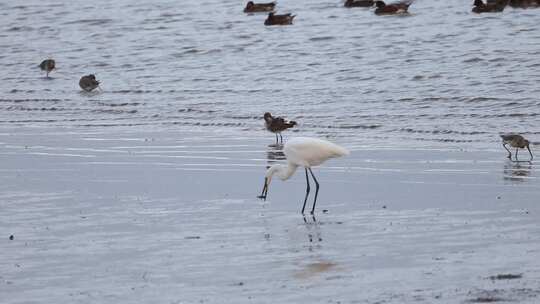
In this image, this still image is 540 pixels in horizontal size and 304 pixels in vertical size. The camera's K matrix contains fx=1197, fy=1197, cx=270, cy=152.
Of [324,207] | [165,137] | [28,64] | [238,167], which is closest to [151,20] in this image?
[28,64]

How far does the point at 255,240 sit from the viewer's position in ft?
30.6

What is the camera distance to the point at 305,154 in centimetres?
1111

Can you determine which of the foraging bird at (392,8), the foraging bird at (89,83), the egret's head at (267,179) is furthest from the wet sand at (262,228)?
the foraging bird at (392,8)

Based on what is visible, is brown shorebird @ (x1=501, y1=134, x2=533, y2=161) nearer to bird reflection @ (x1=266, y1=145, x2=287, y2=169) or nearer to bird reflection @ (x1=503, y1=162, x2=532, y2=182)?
bird reflection @ (x1=503, y1=162, x2=532, y2=182)

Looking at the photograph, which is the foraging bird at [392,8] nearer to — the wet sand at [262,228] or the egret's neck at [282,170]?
the wet sand at [262,228]

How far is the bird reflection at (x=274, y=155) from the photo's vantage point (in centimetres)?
1377

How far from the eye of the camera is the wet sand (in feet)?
25.8

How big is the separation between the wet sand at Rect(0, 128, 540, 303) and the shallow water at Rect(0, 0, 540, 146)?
2783mm

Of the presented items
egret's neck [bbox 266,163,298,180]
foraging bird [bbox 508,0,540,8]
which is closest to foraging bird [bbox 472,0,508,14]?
foraging bird [bbox 508,0,540,8]

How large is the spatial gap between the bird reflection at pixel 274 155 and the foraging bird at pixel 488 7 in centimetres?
1617

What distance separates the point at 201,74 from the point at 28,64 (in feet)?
17.2

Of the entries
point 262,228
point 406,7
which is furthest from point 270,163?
point 406,7

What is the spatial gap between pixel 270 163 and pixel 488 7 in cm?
1798

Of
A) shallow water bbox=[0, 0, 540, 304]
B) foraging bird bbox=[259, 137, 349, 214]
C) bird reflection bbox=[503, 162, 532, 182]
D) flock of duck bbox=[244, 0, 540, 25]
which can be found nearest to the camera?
shallow water bbox=[0, 0, 540, 304]
